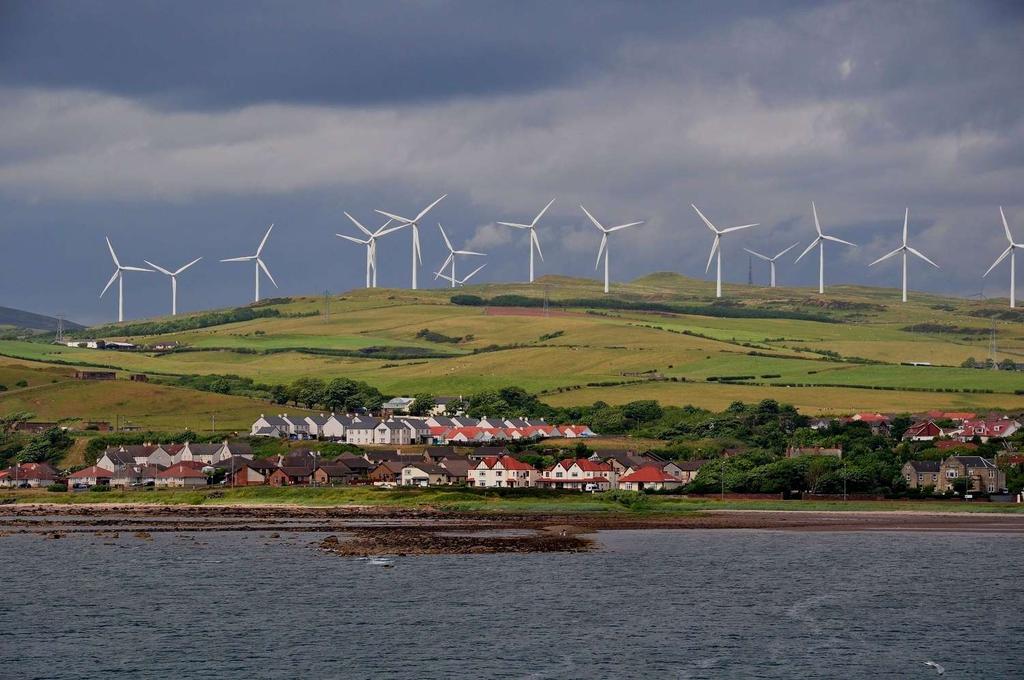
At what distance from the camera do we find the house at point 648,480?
112625 mm

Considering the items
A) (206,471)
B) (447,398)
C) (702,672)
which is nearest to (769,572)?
(702,672)

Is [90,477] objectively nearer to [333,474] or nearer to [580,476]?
[333,474]

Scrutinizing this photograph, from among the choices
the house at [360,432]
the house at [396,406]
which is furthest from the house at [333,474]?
the house at [396,406]

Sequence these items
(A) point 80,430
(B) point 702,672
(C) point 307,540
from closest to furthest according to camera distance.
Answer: (B) point 702,672 < (C) point 307,540 < (A) point 80,430

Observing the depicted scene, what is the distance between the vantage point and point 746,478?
346 feet

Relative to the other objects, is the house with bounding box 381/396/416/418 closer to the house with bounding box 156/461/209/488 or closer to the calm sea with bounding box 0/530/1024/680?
the house with bounding box 156/461/209/488

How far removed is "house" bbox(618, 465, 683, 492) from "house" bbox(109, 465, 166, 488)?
120 feet

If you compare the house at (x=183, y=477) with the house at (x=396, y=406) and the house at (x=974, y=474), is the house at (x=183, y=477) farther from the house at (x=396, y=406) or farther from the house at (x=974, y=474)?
the house at (x=974, y=474)

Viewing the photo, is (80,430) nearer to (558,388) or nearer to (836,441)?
(558,388)

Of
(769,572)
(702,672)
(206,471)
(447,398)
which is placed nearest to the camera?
(702,672)

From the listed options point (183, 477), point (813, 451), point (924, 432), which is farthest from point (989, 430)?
point (183, 477)

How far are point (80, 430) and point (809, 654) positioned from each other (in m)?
109

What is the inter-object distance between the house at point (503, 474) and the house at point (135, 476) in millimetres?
24720

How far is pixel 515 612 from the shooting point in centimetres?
5134
